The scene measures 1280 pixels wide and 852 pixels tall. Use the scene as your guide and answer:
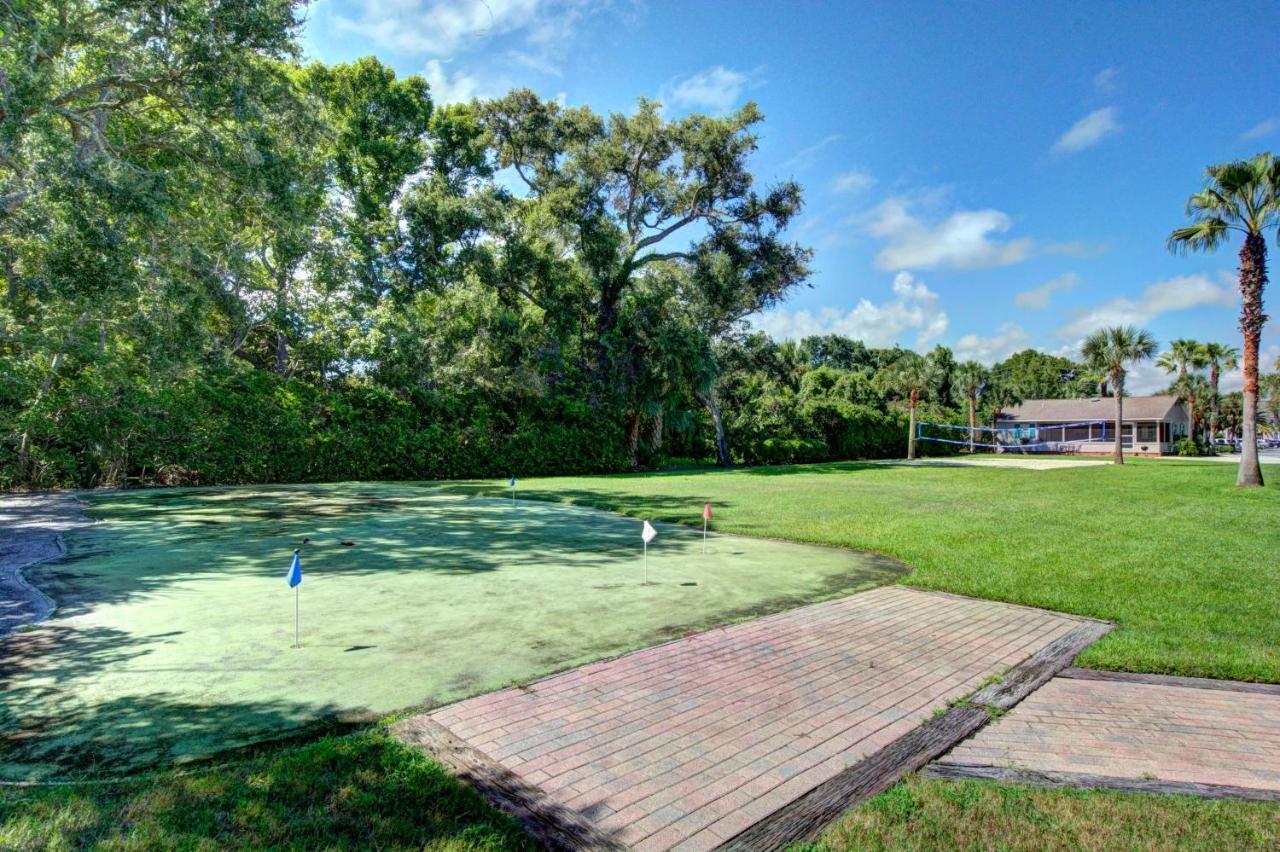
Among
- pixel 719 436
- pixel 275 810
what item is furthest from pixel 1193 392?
pixel 275 810

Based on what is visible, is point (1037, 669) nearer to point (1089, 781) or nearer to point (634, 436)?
point (1089, 781)

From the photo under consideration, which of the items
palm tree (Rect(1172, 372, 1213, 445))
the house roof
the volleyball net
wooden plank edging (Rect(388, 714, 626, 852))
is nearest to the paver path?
wooden plank edging (Rect(388, 714, 626, 852))

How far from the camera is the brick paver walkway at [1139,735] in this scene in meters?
3.35

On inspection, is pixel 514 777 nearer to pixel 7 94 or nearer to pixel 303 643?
pixel 303 643

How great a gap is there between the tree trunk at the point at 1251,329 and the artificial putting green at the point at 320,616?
1899 cm

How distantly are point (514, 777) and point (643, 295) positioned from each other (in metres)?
25.9

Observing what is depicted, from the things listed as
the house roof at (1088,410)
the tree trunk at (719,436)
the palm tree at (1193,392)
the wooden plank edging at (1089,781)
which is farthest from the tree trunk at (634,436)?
the palm tree at (1193,392)

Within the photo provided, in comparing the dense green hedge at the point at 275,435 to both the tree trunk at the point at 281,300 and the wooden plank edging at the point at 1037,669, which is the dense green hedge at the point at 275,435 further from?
the wooden plank edging at the point at 1037,669

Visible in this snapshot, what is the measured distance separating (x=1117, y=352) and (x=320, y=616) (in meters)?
43.2

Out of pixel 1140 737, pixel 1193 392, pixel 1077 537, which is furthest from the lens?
pixel 1193 392

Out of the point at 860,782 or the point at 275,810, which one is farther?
the point at 860,782

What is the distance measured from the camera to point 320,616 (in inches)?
221

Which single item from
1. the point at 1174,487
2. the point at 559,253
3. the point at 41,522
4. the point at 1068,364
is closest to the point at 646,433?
the point at 559,253

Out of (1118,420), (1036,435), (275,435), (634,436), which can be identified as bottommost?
(275,435)
